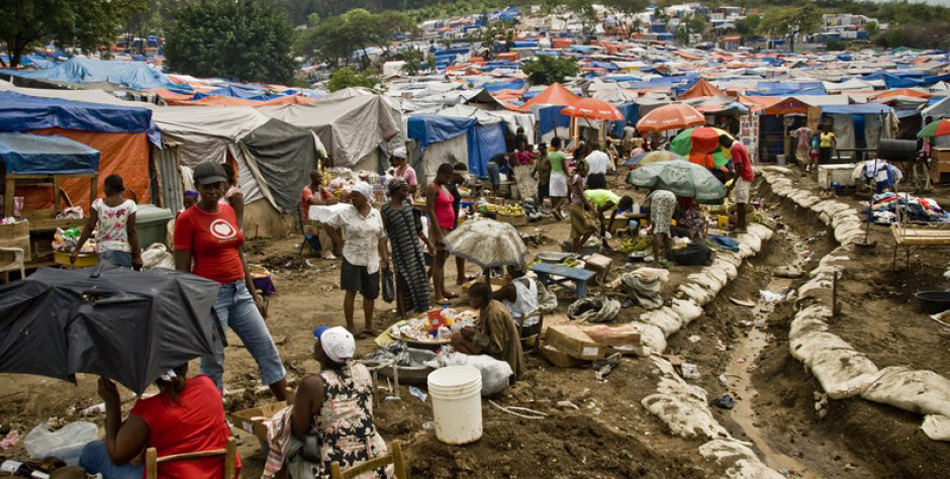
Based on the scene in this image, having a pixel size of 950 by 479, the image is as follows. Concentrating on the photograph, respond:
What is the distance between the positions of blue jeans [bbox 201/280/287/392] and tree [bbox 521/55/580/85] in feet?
120

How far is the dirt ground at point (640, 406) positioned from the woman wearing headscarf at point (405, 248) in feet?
1.42

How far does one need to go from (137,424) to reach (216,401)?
14.7 inches

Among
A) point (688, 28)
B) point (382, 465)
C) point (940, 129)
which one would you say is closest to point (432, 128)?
point (940, 129)

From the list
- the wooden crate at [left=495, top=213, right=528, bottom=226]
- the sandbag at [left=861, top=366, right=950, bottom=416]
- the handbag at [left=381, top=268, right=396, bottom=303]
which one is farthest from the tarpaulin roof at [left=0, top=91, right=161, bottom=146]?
the sandbag at [left=861, top=366, right=950, bottom=416]

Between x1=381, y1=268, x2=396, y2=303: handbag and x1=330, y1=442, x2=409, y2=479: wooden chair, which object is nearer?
x1=330, y1=442, x2=409, y2=479: wooden chair

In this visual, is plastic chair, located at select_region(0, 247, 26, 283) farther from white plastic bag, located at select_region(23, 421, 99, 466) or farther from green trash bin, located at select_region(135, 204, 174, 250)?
white plastic bag, located at select_region(23, 421, 99, 466)

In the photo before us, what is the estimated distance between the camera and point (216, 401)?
3.74 meters

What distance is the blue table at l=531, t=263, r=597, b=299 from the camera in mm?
8594

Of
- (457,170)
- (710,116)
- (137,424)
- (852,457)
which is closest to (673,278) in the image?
(457,170)

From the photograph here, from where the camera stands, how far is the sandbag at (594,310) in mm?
8031

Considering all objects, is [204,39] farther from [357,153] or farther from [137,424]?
[137,424]

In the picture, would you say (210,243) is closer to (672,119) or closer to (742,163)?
(742,163)

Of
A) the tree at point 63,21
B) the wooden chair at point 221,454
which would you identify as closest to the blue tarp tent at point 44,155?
the wooden chair at point 221,454

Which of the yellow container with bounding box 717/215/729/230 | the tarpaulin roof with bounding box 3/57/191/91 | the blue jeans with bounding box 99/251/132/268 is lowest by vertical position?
the yellow container with bounding box 717/215/729/230
